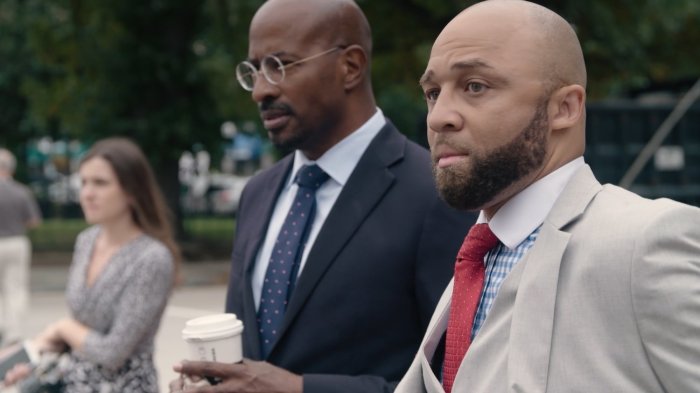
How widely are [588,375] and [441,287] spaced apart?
1036 mm

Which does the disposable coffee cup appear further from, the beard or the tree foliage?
the tree foliage

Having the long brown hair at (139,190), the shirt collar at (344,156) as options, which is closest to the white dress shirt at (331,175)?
the shirt collar at (344,156)

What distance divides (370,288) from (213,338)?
0.48 metres

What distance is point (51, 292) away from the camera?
712 inches

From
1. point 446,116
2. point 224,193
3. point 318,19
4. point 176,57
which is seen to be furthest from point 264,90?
point 224,193

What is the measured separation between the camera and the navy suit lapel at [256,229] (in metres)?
2.81

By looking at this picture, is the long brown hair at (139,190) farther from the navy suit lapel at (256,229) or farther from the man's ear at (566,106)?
the man's ear at (566,106)

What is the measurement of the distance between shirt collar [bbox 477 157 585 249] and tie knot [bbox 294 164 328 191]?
113 centimetres

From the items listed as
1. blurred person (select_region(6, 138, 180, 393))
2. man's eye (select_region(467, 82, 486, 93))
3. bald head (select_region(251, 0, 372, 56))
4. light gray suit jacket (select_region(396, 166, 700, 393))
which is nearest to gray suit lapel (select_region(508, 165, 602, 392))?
light gray suit jacket (select_region(396, 166, 700, 393))

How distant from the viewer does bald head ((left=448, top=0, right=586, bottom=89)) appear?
1726mm

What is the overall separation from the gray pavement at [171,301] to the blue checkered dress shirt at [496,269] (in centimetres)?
774

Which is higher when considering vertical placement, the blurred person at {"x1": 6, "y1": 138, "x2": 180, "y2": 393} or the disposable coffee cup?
the disposable coffee cup

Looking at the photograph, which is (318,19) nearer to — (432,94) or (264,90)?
(264,90)

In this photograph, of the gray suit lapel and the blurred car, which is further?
the blurred car
